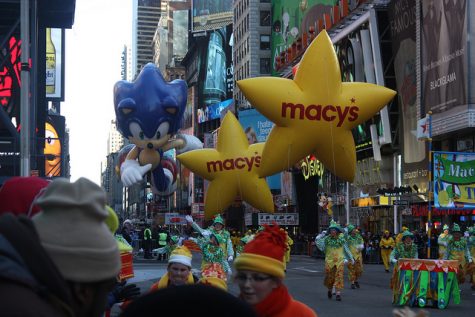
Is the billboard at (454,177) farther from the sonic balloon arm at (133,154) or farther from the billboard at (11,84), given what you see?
the billboard at (11,84)

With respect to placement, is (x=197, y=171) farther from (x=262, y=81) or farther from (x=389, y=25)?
(x=389, y=25)

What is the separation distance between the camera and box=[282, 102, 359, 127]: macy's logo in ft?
32.3

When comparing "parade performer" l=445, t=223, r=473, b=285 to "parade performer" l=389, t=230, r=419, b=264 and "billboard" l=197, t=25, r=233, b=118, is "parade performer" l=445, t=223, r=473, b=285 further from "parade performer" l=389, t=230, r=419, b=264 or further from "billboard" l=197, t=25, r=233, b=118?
"billboard" l=197, t=25, r=233, b=118

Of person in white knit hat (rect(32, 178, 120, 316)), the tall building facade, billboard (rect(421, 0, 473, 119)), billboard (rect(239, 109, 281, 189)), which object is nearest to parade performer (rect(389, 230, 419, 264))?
person in white knit hat (rect(32, 178, 120, 316))

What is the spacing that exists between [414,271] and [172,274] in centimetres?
1183

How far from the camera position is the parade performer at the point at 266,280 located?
165 inches

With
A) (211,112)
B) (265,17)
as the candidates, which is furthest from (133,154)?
(211,112)

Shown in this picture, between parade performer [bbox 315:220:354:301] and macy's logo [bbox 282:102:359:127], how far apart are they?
10.0 meters

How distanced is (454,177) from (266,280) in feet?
62.2

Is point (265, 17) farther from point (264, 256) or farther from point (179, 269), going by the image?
point (264, 256)

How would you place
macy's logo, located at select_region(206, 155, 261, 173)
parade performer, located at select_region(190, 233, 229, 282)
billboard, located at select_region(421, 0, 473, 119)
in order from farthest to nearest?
billboard, located at select_region(421, 0, 473, 119), parade performer, located at select_region(190, 233, 229, 282), macy's logo, located at select_region(206, 155, 261, 173)

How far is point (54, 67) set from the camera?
126ft

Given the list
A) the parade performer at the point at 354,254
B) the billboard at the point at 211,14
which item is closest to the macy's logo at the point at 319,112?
the parade performer at the point at 354,254

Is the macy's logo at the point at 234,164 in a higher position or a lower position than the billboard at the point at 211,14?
lower
